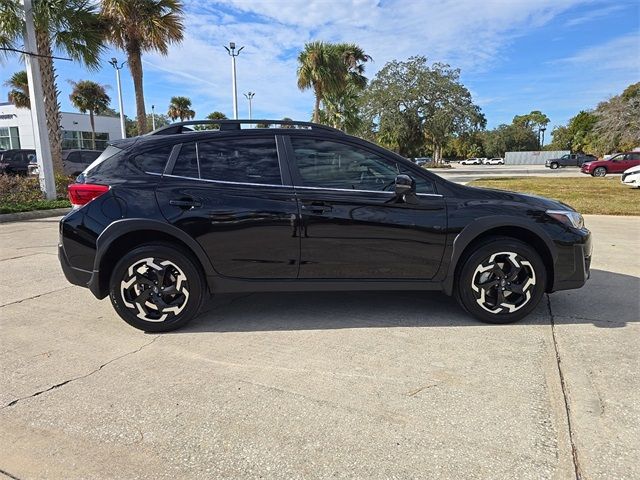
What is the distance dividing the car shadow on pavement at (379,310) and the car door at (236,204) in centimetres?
54

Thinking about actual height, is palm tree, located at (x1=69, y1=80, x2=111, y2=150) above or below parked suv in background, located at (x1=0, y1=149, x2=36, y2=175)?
above

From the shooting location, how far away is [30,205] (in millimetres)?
11570

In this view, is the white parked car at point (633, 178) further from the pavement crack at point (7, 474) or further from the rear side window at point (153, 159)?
the pavement crack at point (7, 474)

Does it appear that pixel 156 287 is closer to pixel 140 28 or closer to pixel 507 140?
pixel 140 28

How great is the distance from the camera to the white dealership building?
44656 millimetres

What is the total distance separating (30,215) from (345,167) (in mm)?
10381

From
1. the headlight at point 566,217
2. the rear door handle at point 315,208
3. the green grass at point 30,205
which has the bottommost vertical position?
the green grass at point 30,205

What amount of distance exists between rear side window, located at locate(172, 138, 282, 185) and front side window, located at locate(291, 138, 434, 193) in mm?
239

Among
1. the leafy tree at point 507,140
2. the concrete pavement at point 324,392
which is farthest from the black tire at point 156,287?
the leafy tree at point 507,140

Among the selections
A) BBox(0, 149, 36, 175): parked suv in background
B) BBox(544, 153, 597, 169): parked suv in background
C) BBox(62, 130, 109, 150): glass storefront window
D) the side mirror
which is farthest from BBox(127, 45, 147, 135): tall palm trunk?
BBox(544, 153, 597, 169): parked suv in background

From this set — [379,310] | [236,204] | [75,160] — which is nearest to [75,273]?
[236,204]

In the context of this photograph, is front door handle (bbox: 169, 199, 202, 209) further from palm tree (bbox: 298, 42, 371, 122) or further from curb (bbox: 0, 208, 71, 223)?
palm tree (bbox: 298, 42, 371, 122)

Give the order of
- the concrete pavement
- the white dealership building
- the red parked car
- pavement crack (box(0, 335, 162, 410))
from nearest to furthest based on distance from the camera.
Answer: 1. the concrete pavement
2. pavement crack (box(0, 335, 162, 410))
3. the red parked car
4. the white dealership building

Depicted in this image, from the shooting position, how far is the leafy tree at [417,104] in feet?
134
